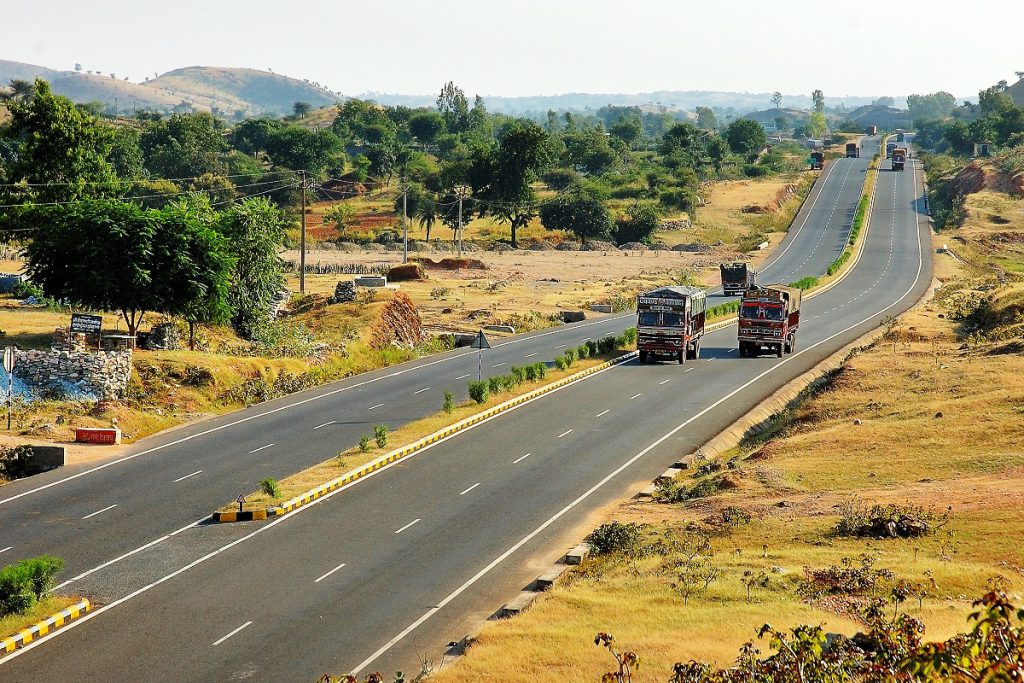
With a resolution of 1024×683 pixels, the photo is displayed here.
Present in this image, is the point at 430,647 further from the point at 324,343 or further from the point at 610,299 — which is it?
the point at 610,299

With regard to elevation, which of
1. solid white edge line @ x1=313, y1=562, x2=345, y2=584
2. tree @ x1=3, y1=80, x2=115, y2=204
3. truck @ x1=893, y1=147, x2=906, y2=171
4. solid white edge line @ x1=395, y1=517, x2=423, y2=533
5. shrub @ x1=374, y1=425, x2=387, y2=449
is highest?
truck @ x1=893, y1=147, x2=906, y2=171

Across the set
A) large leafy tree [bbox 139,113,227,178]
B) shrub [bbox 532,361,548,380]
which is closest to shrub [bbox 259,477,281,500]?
shrub [bbox 532,361,548,380]

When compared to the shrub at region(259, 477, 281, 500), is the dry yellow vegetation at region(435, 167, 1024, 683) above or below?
above

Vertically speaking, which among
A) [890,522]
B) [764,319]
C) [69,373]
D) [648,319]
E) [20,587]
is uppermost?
[648,319]

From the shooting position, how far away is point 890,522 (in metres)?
25.6

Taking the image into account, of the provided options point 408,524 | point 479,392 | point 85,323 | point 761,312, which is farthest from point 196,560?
point 761,312

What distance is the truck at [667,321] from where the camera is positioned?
181ft

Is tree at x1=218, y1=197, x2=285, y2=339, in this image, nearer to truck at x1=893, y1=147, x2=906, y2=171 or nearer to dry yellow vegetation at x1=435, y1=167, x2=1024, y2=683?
dry yellow vegetation at x1=435, y1=167, x2=1024, y2=683

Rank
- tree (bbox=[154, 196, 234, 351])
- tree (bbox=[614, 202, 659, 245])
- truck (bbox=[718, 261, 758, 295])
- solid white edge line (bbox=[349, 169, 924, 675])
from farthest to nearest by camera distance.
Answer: tree (bbox=[614, 202, 659, 245]) → truck (bbox=[718, 261, 758, 295]) → tree (bbox=[154, 196, 234, 351]) → solid white edge line (bbox=[349, 169, 924, 675])

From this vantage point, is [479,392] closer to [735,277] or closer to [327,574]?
[327,574]

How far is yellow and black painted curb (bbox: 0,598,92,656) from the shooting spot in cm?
2170

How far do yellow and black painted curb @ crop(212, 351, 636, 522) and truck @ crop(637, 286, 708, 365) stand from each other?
2.65 m

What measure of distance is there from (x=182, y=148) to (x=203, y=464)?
157 m

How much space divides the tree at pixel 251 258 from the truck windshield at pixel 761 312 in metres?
25.4
